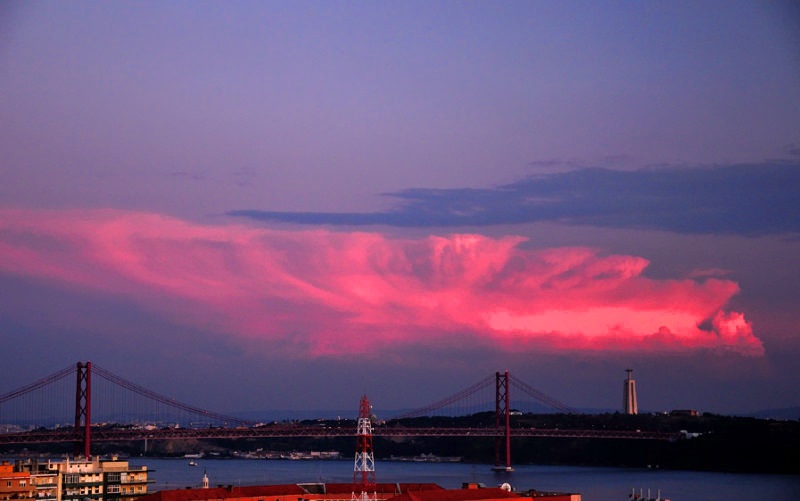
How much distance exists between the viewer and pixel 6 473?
28016 millimetres

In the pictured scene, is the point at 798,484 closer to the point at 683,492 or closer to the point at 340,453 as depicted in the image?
the point at 683,492

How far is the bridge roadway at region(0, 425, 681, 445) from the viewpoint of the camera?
45.9 m

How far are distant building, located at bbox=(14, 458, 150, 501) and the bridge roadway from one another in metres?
12.1

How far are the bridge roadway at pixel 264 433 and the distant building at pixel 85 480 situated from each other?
12090mm

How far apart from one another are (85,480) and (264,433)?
2096 cm

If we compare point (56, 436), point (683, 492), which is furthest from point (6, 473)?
point (683, 492)

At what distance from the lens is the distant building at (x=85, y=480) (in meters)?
29.5

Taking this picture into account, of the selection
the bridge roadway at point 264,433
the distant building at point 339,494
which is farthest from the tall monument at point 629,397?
the distant building at point 339,494

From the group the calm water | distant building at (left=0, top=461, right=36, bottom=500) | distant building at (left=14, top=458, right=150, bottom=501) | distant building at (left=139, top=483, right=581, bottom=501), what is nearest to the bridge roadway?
the calm water

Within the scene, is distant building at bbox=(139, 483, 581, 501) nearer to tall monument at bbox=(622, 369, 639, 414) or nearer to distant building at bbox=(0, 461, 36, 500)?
distant building at bbox=(0, 461, 36, 500)

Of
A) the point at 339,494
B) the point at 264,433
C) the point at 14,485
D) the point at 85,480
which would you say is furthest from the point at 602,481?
the point at 14,485

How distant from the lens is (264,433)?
51.4 meters

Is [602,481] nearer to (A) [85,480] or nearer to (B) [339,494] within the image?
(B) [339,494]

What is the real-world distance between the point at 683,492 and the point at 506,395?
23.5 metres
